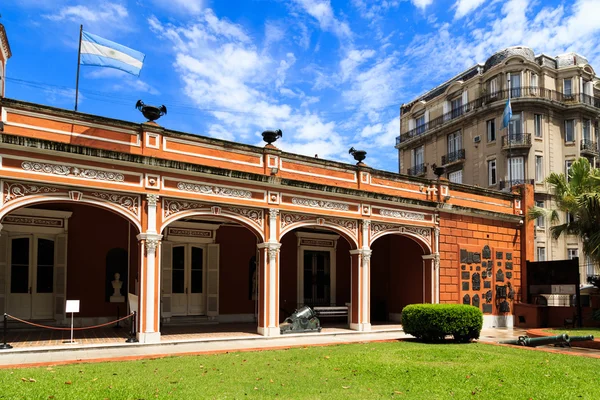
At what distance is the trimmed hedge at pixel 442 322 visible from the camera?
11961 mm

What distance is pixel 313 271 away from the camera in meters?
18.3

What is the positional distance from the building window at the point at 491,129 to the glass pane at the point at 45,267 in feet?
88.4

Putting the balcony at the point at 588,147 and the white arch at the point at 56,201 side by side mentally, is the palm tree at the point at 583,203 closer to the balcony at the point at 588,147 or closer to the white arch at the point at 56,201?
the white arch at the point at 56,201

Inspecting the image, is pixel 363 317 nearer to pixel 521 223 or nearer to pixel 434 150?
pixel 521 223

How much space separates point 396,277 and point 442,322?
6.89 metres

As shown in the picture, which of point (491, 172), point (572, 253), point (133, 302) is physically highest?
point (491, 172)

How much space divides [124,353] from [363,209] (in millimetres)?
8078

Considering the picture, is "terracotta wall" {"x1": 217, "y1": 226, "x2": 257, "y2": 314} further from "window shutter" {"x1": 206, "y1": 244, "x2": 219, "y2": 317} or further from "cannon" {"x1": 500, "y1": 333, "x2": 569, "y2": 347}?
"cannon" {"x1": 500, "y1": 333, "x2": 569, "y2": 347}

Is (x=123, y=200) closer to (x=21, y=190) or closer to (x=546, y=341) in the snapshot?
(x=21, y=190)

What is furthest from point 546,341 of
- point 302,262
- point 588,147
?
point 588,147

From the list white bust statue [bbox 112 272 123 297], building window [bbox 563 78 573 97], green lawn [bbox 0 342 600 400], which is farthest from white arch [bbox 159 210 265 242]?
building window [bbox 563 78 573 97]

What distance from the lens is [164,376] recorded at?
784 centimetres

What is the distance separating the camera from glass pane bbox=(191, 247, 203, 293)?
16109 mm

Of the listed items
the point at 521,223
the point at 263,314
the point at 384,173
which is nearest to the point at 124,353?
the point at 263,314
